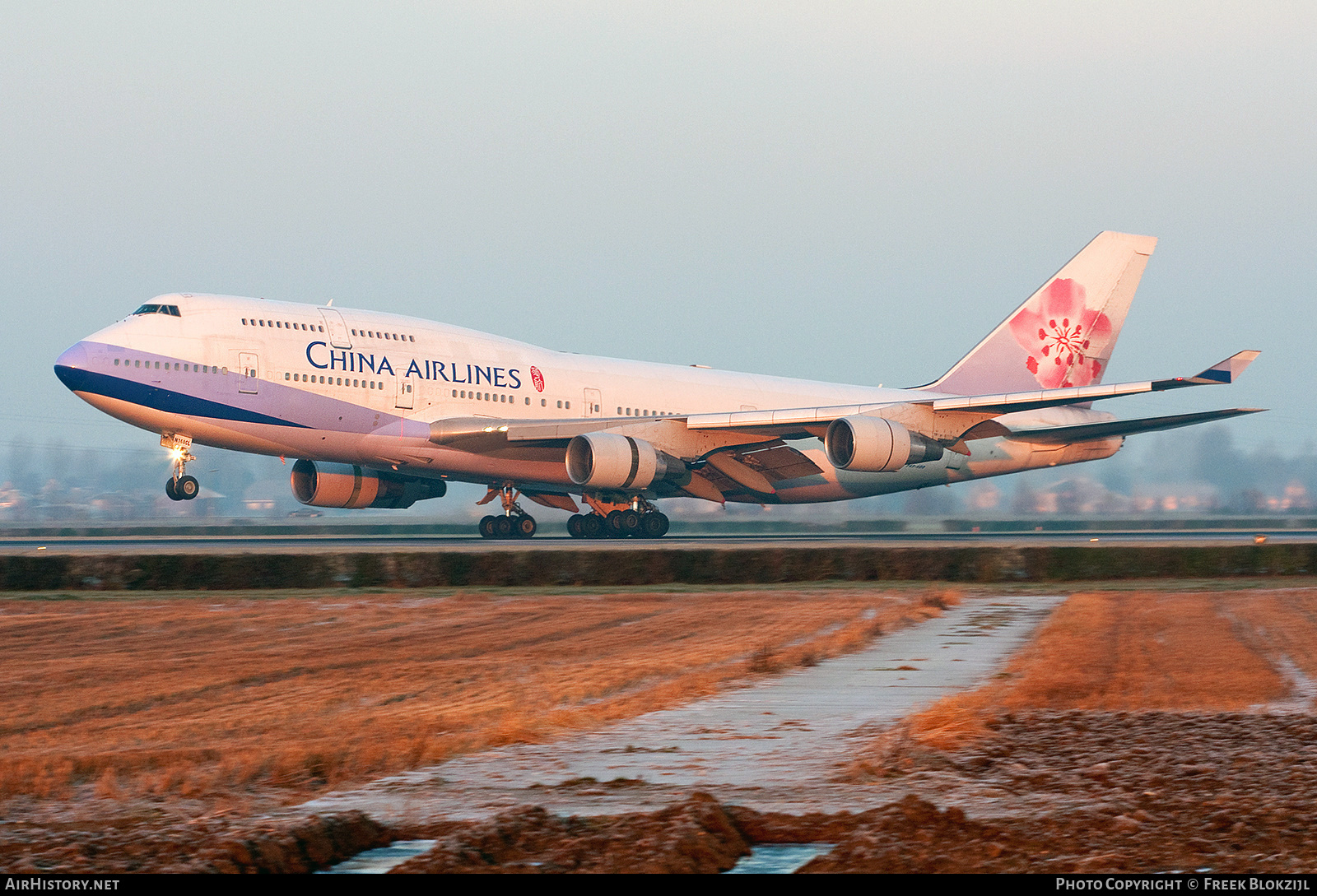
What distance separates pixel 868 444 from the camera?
34938 mm

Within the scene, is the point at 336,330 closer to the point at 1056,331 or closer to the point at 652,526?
the point at 652,526

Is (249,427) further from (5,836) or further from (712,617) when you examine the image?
(5,836)

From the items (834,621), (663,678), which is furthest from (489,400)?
(663,678)

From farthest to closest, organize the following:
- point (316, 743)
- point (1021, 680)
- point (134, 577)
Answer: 1. point (134, 577)
2. point (1021, 680)
3. point (316, 743)

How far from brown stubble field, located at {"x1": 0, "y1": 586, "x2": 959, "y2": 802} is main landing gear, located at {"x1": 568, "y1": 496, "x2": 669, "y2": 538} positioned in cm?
1628

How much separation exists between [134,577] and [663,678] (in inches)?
571

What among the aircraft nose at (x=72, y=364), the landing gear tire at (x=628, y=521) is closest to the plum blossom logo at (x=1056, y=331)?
the landing gear tire at (x=628, y=521)

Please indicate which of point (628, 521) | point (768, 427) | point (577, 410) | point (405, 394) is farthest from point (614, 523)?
point (405, 394)

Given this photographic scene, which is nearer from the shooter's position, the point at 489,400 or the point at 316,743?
the point at 316,743

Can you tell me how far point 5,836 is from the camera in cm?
625

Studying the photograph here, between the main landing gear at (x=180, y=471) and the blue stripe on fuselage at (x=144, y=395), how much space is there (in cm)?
110
